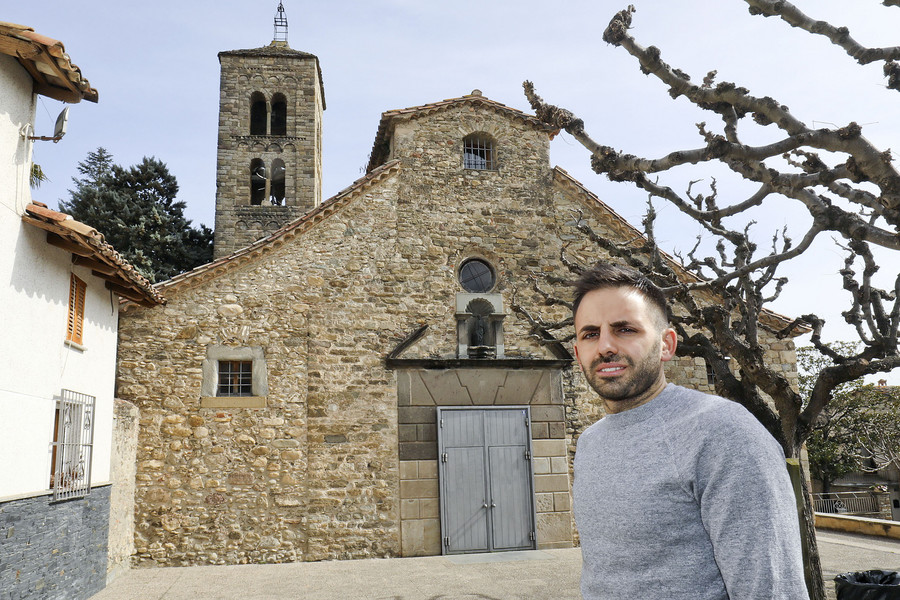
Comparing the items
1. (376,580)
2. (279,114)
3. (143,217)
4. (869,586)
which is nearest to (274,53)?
(279,114)

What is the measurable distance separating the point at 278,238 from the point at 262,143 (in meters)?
10.2

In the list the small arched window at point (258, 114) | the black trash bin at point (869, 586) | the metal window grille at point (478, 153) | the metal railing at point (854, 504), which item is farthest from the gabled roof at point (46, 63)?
the metal railing at point (854, 504)

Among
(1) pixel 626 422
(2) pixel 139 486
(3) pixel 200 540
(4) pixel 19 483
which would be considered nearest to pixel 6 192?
(4) pixel 19 483

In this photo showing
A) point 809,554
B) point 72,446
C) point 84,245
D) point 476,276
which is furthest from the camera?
point 476,276

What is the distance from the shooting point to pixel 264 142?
66.8 ft

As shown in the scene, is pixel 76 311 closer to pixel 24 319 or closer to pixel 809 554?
pixel 24 319

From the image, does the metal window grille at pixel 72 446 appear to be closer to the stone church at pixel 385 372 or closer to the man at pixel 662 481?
the stone church at pixel 385 372

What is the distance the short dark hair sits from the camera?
176 centimetres

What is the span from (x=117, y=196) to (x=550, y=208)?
14.5 metres

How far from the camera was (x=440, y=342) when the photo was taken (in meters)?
11.7

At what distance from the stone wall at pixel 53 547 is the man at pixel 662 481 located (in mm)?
6193

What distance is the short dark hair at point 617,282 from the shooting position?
1.76m

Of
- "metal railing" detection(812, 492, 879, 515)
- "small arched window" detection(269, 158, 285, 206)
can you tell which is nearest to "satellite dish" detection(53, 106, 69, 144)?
"small arched window" detection(269, 158, 285, 206)

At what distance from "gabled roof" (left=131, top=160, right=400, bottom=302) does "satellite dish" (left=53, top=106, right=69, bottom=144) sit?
381 cm
